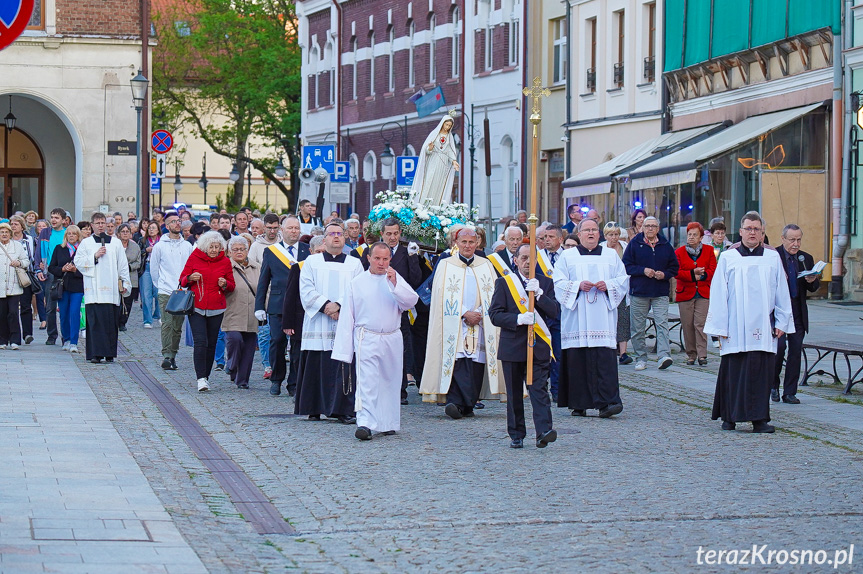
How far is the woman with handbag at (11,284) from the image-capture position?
1950cm

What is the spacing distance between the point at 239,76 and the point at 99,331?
144 ft

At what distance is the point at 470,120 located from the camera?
42688mm

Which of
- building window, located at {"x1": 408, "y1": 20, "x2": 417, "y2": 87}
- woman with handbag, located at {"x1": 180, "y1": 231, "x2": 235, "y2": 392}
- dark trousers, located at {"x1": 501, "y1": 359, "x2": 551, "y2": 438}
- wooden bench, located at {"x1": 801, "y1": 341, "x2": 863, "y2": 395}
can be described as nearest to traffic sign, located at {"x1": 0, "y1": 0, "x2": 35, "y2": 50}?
dark trousers, located at {"x1": 501, "y1": 359, "x2": 551, "y2": 438}

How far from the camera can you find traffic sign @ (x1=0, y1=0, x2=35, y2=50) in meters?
6.90

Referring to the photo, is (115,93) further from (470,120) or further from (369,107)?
(369,107)

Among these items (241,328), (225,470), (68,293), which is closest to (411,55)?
(68,293)

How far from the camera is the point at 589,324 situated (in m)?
13.2

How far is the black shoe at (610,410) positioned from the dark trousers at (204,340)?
4371mm

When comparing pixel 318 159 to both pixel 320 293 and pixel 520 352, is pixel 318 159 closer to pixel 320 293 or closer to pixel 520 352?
pixel 320 293

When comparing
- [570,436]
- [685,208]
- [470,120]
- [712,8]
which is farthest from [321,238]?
[470,120]

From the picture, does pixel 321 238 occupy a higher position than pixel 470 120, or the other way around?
pixel 470 120

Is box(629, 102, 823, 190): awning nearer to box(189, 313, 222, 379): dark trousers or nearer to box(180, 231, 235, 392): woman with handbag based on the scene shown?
box(180, 231, 235, 392): woman with handbag

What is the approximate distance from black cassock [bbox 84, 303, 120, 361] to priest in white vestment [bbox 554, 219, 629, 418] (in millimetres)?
6631

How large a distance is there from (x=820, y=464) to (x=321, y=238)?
16.8 ft
